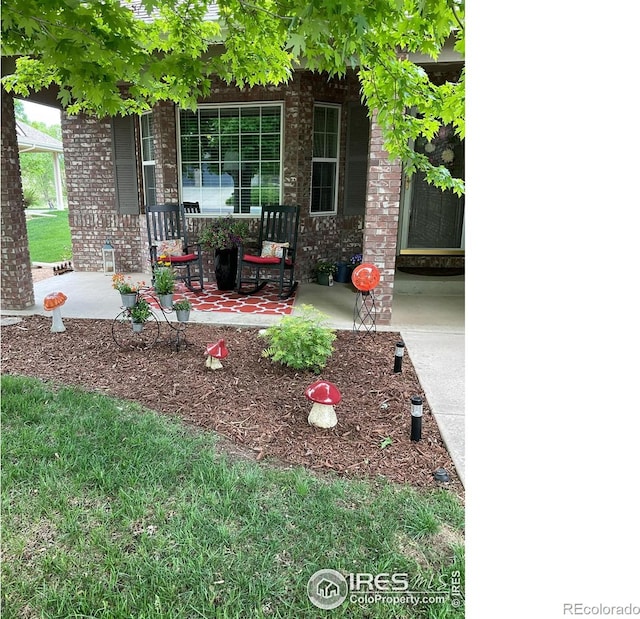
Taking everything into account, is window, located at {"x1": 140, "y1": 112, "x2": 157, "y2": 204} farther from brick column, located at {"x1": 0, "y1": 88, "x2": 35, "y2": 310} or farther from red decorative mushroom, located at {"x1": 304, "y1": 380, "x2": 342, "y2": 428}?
red decorative mushroom, located at {"x1": 304, "y1": 380, "x2": 342, "y2": 428}

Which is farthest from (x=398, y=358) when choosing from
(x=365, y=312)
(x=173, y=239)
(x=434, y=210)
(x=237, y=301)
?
(x=434, y=210)

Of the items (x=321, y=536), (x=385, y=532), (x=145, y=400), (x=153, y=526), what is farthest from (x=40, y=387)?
(x=385, y=532)

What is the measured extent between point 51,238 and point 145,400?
1315cm

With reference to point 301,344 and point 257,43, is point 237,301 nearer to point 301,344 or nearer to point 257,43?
point 301,344

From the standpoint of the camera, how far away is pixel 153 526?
6.40ft

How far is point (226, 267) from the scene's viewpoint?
242 inches

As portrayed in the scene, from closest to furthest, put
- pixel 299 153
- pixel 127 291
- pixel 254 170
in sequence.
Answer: pixel 127 291 → pixel 299 153 → pixel 254 170

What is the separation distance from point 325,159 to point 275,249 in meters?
1.88

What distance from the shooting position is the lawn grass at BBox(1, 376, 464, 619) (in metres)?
1.61

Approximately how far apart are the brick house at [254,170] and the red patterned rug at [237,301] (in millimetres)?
850

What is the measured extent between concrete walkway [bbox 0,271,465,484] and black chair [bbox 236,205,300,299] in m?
0.44

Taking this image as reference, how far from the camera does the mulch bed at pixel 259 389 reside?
2.55 meters

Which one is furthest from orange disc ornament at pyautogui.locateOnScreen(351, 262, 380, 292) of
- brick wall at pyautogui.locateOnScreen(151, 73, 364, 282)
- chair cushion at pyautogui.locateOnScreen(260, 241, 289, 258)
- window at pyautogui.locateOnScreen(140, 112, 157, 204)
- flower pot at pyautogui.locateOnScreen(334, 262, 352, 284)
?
window at pyautogui.locateOnScreen(140, 112, 157, 204)
